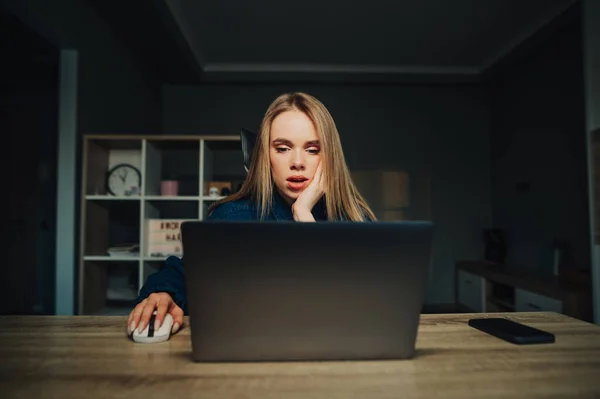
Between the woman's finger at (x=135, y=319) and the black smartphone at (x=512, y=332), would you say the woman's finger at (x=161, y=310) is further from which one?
the black smartphone at (x=512, y=332)

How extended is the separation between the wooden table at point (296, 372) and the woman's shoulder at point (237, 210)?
24.8 inches

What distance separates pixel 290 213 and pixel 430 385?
91 cm

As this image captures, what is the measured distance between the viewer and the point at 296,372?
2.12 ft

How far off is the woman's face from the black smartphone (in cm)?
61

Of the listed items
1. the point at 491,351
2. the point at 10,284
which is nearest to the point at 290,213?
the point at 491,351

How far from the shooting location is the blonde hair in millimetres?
1306

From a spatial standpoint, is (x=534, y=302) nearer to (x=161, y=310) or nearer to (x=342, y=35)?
(x=342, y=35)

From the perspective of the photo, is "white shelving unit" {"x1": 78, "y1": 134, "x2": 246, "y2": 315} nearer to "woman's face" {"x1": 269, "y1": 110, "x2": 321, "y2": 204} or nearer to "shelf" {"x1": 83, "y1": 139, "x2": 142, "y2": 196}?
"shelf" {"x1": 83, "y1": 139, "x2": 142, "y2": 196}

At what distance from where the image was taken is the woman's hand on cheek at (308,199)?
1.24m

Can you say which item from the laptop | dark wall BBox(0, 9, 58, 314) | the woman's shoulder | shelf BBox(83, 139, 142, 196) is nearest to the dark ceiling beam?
dark wall BBox(0, 9, 58, 314)

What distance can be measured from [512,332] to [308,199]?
62cm

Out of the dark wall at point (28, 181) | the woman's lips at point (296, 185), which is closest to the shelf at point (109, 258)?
the dark wall at point (28, 181)

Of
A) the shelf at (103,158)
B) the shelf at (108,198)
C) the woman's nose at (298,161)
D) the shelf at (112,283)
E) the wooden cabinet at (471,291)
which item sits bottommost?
the wooden cabinet at (471,291)

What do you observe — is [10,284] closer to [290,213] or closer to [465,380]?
[290,213]
